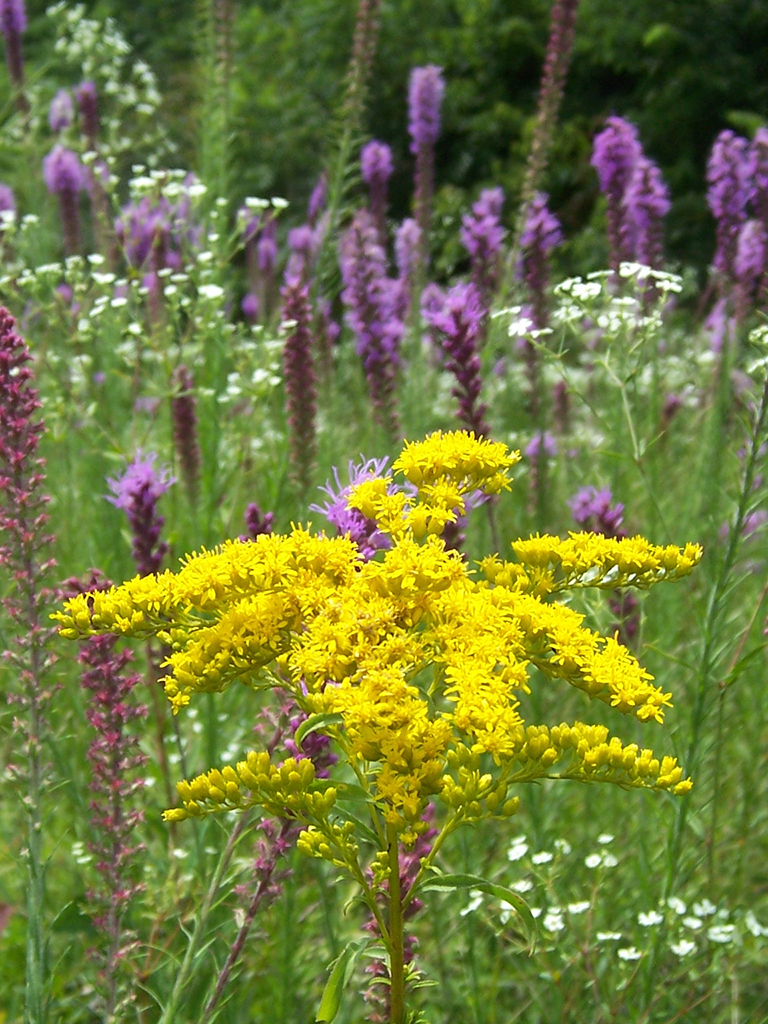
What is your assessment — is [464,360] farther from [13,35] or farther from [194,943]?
[13,35]

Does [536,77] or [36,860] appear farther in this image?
[536,77]

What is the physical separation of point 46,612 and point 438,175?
35.3 ft

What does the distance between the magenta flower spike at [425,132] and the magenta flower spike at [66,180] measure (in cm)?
159

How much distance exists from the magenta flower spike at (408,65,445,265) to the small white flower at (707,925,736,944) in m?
2.99

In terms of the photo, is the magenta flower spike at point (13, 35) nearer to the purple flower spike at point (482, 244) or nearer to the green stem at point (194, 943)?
the purple flower spike at point (482, 244)

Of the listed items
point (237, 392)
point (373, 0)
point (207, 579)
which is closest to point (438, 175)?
point (373, 0)

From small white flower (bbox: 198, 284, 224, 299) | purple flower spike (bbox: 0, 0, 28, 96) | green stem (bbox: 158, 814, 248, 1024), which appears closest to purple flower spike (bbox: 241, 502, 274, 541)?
green stem (bbox: 158, 814, 248, 1024)

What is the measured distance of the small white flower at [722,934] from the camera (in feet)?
7.00

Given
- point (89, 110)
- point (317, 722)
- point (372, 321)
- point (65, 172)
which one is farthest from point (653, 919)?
point (65, 172)

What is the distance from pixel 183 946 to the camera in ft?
8.02

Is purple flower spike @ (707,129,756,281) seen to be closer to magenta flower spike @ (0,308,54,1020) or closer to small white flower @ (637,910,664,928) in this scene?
small white flower @ (637,910,664,928)

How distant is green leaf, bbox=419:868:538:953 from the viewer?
1.17m

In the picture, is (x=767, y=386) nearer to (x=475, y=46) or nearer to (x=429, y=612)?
(x=429, y=612)

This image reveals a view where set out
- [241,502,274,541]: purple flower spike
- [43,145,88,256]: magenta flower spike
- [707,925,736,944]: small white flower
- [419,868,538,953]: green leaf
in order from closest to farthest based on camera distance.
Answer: [419,868,538,953]: green leaf
[241,502,274,541]: purple flower spike
[707,925,736,944]: small white flower
[43,145,88,256]: magenta flower spike
